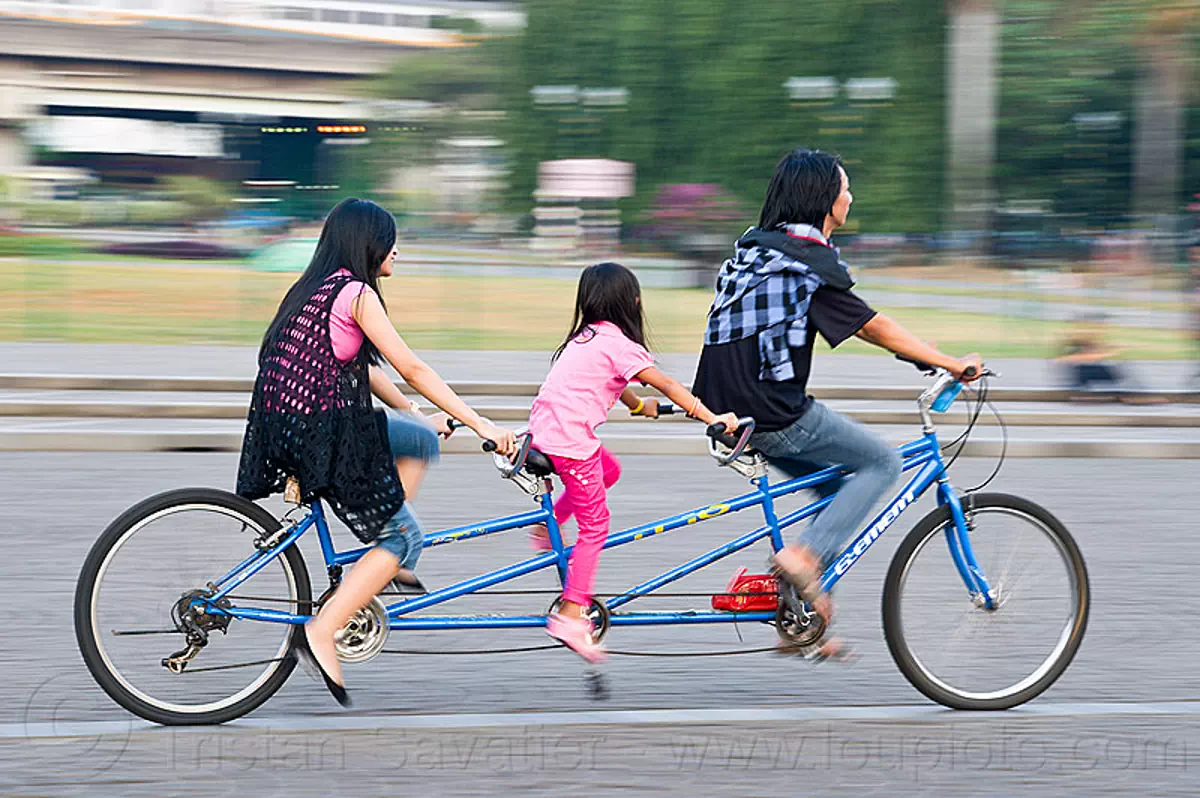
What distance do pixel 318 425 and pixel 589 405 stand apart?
2.71 feet

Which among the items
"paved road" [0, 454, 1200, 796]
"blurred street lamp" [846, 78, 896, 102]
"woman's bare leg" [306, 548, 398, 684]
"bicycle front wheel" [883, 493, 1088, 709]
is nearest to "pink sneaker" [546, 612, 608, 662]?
"paved road" [0, 454, 1200, 796]

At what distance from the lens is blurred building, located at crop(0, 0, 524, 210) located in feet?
89.9

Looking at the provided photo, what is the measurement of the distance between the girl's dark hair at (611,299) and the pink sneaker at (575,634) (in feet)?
2.69

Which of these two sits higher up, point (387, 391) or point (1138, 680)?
point (387, 391)

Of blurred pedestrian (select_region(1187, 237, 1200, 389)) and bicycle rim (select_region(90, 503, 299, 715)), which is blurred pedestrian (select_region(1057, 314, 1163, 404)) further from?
bicycle rim (select_region(90, 503, 299, 715))

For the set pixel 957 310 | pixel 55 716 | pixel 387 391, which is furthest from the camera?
pixel 957 310

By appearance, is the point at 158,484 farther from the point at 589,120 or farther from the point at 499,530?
the point at 589,120

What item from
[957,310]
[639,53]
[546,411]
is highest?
[639,53]

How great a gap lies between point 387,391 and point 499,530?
582mm

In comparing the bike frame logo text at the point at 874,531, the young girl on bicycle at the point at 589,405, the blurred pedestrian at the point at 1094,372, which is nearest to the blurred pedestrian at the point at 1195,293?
the blurred pedestrian at the point at 1094,372

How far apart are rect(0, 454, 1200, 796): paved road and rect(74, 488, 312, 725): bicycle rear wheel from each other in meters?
0.11

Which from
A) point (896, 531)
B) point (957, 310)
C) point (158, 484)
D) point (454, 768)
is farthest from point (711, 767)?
point (957, 310)

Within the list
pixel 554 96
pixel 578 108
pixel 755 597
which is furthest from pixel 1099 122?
pixel 755 597

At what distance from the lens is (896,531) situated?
856 cm
